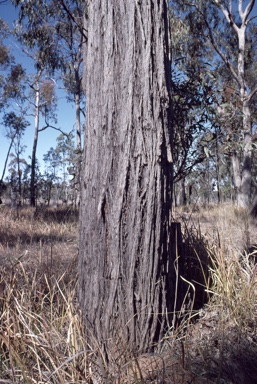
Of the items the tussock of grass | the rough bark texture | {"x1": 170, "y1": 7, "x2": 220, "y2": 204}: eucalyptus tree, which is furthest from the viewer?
{"x1": 170, "y1": 7, "x2": 220, "y2": 204}: eucalyptus tree

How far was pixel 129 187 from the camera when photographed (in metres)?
1.93

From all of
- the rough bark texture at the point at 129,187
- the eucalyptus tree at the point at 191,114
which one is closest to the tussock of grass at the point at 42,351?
the rough bark texture at the point at 129,187

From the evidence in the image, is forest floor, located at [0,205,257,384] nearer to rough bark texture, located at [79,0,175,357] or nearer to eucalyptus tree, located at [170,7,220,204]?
rough bark texture, located at [79,0,175,357]

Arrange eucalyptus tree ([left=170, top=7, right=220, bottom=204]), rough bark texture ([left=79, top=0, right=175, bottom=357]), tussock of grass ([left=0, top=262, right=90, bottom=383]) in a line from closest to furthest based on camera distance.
Answer: tussock of grass ([left=0, top=262, right=90, bottom=383]) → rough bark texture ([left=79, top=0, right=175, bottom=357]) → eucalyptus tree ([left=170, top=7, right=220, bottom=204])

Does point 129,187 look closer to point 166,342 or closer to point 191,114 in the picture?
point 166,342

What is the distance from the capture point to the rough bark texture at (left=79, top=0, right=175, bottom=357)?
1.92 meters

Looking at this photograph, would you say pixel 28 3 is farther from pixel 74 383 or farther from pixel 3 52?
pixel 74 383

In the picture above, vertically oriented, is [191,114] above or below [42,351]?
above

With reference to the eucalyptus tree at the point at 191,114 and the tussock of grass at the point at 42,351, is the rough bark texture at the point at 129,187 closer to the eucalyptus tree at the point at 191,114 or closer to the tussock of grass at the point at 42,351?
the tussock of grass at the point at 42,351

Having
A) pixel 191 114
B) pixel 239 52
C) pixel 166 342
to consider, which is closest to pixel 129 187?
pixel 166 342

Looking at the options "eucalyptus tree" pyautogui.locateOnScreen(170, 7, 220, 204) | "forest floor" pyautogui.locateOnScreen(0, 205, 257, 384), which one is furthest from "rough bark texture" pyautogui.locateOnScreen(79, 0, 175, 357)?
"eucalyptus tree" pyautogui.locateOnScreen(170, 7, 220, 204)

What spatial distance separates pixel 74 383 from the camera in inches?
61.2

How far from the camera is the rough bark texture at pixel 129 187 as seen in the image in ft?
6.28

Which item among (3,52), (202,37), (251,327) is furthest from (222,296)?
(3,52)
